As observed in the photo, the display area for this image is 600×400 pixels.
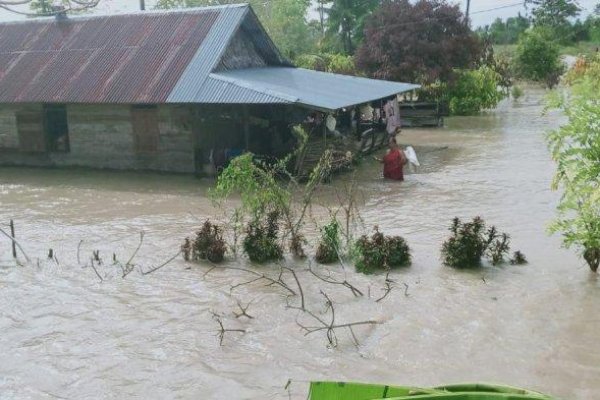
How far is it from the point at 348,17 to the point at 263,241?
118 feet

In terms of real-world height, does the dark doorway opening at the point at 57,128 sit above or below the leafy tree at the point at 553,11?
below

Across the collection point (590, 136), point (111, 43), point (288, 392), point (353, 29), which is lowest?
point (288, 392)

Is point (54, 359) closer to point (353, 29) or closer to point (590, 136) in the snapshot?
point (590, 136)

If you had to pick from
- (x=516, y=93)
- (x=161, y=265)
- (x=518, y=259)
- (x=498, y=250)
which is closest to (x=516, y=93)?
(x=516, y=93)

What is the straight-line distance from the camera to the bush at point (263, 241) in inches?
392

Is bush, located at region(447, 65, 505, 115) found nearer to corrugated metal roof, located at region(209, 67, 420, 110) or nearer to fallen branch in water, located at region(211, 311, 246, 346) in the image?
corrugated metal roof, located at region(209, 67, 420, 110)

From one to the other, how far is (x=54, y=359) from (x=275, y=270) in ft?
11.8

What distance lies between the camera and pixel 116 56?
18.8m

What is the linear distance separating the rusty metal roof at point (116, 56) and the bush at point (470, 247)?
8.48 m

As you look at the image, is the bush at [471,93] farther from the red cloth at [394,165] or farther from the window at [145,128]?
the window at [145,128]

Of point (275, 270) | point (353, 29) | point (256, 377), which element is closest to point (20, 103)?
point (275, 270)

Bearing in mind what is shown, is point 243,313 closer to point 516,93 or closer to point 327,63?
point 327,63

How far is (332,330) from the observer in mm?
7367

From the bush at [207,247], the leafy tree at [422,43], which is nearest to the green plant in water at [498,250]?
the bush at [207,247]
